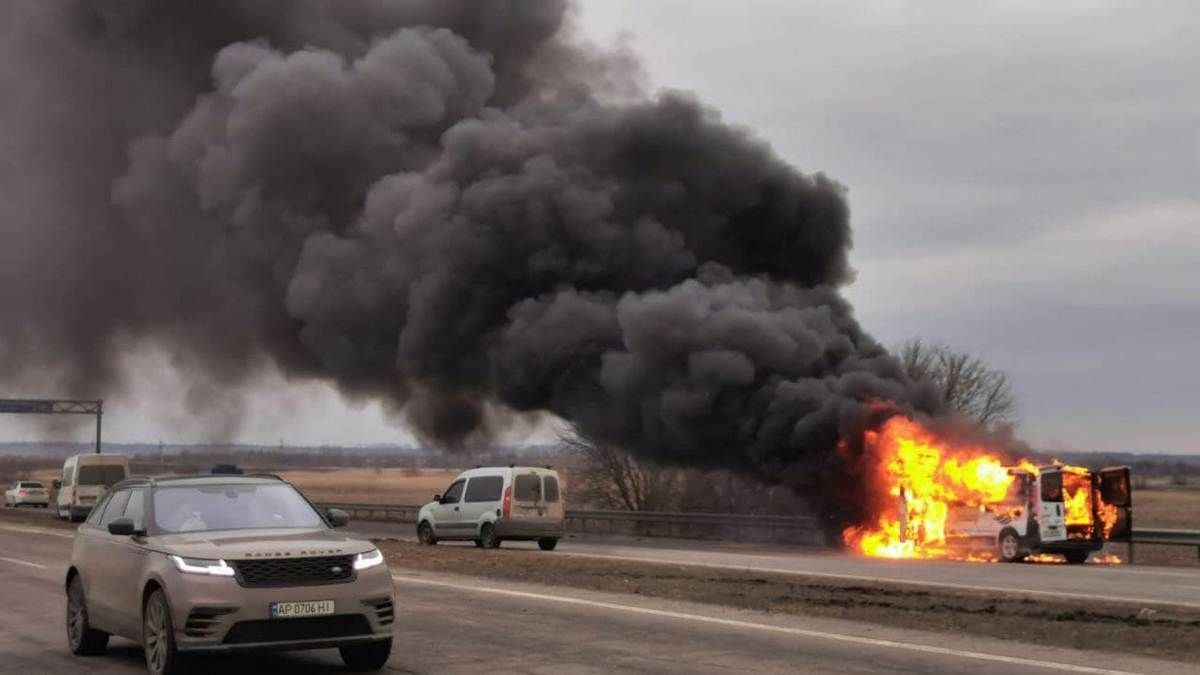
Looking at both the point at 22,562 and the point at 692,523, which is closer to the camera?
the point at 22,562

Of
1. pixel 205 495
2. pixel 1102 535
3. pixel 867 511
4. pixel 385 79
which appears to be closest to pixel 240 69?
pixel 385 79

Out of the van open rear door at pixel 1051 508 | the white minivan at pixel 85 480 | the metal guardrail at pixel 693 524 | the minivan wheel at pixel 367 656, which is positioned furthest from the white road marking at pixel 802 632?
the white minivan at pixel 85 480

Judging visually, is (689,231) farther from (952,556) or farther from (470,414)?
(952,556)

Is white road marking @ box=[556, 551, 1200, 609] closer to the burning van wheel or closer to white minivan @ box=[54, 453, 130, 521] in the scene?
the burning van wheel

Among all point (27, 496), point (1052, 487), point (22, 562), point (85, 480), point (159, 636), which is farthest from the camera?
point (27, 496)

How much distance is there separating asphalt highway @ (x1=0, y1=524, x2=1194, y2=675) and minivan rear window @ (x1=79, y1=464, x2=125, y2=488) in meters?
30.3

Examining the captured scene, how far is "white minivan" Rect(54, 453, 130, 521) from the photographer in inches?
1737

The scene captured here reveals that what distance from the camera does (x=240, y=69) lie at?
44.8m

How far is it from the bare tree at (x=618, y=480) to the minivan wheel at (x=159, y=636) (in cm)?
3806

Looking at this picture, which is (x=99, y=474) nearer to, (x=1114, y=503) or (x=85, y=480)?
(x=85, y=480)

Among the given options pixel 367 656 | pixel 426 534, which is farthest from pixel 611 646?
pixel 426 534

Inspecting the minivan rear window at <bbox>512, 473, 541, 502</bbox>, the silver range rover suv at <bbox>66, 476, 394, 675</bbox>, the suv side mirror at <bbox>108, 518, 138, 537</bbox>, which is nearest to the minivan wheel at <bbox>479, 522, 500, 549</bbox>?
the minivan rear window at <bbox>512, 473, 541, 502</bbox>

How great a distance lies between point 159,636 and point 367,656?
1556mm

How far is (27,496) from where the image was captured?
65.7 metres
